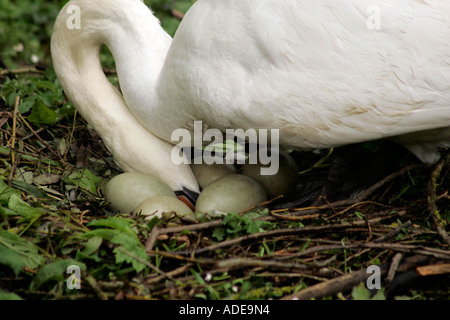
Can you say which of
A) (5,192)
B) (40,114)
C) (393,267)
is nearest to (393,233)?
(393,267)

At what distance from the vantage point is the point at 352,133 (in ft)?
9.59

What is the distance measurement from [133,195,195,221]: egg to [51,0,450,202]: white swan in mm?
487

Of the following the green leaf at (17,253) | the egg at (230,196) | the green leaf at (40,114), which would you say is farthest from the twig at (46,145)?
the green leaf at (17,253)

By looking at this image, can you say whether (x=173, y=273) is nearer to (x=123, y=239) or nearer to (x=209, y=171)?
(x=123, y=239)

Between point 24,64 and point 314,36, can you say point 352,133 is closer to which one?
point 314,36

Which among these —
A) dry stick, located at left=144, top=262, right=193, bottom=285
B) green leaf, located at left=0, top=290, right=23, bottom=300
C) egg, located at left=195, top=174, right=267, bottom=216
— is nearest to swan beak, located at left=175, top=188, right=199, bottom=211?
egg, located at left=195, top=174, right=267, bottom=216

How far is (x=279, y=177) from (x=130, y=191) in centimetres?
93

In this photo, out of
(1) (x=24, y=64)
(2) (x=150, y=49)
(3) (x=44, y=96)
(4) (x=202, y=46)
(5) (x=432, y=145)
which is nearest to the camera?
(4) (x=202, y=46)

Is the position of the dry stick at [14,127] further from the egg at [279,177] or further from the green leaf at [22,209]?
the egg at [279,177]

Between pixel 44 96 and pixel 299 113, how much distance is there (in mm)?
2281

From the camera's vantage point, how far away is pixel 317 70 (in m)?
2.84

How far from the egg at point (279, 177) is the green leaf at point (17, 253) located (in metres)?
1.52

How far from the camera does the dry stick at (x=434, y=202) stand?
280cm
